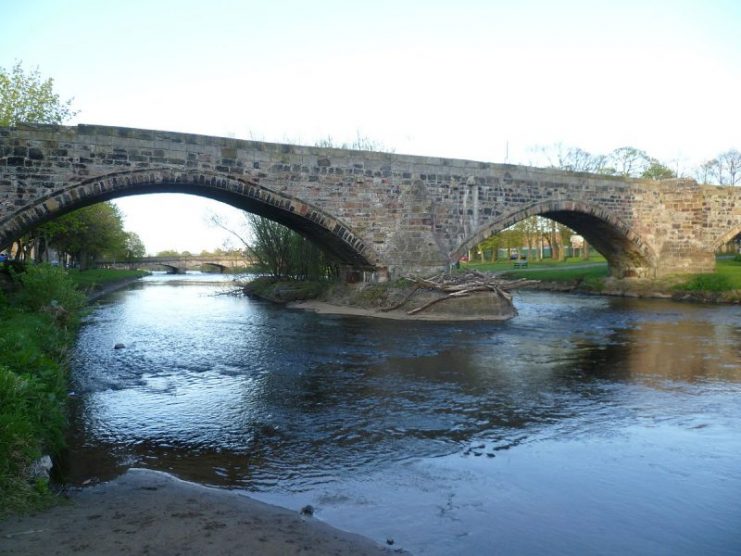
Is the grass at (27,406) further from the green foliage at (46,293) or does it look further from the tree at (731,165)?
the tree at (731,165)

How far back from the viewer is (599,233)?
27.8 m

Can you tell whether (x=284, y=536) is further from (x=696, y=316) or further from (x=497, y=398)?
(x=696, y=316)

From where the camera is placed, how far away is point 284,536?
3.80 m

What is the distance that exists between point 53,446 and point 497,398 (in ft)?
18.3

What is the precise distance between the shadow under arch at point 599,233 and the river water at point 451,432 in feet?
29.2

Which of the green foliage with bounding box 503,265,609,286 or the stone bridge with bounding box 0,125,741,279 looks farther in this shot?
the green foliage with bounding box 503,265,609,286

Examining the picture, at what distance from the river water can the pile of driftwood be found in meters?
4.73

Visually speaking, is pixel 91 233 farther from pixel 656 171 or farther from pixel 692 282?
pixel 656 171

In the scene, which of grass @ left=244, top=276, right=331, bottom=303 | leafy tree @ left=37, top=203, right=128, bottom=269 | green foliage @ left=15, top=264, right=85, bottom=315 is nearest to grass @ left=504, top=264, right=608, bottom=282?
grass @ left=244, top=276, right=331, bottom=303

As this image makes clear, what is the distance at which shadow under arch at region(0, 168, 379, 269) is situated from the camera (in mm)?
14750

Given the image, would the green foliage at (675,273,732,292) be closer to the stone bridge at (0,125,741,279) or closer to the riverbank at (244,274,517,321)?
the stone bridge at (0,125,741,279)

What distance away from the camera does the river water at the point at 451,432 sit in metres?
4.37

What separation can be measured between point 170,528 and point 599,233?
1074 inches

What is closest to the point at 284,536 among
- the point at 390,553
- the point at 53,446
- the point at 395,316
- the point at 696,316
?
the point at 390,553
